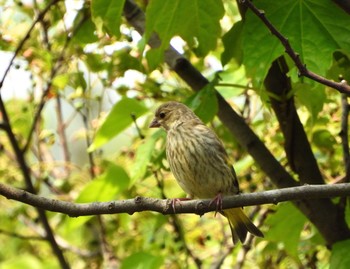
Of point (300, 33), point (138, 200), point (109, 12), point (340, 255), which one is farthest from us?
point (340, 255)

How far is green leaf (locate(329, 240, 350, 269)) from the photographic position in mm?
3344

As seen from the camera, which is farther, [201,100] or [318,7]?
[201,100]

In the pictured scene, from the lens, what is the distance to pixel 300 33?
304 centimetres

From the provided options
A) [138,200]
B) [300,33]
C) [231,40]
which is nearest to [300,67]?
[300,33]

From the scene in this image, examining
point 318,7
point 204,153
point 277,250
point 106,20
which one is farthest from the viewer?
point 277,250

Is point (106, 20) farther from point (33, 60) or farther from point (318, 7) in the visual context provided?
point (33, 60)

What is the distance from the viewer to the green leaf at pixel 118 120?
4105mm

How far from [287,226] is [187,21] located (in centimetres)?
131

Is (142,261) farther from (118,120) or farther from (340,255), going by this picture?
(340,255)

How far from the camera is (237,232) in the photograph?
13.7 feet

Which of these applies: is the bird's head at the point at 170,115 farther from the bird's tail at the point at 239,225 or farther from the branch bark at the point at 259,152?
the bird's tail at the point at 239,225

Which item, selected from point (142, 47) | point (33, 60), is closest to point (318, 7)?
point (142, 47)

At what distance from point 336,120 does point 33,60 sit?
2.09 m

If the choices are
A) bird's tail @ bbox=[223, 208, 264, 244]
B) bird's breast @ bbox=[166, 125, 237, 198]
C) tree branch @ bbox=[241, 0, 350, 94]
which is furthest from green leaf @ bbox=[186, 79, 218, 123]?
tree branch @ bbox=[241, 0, 350, 94]
